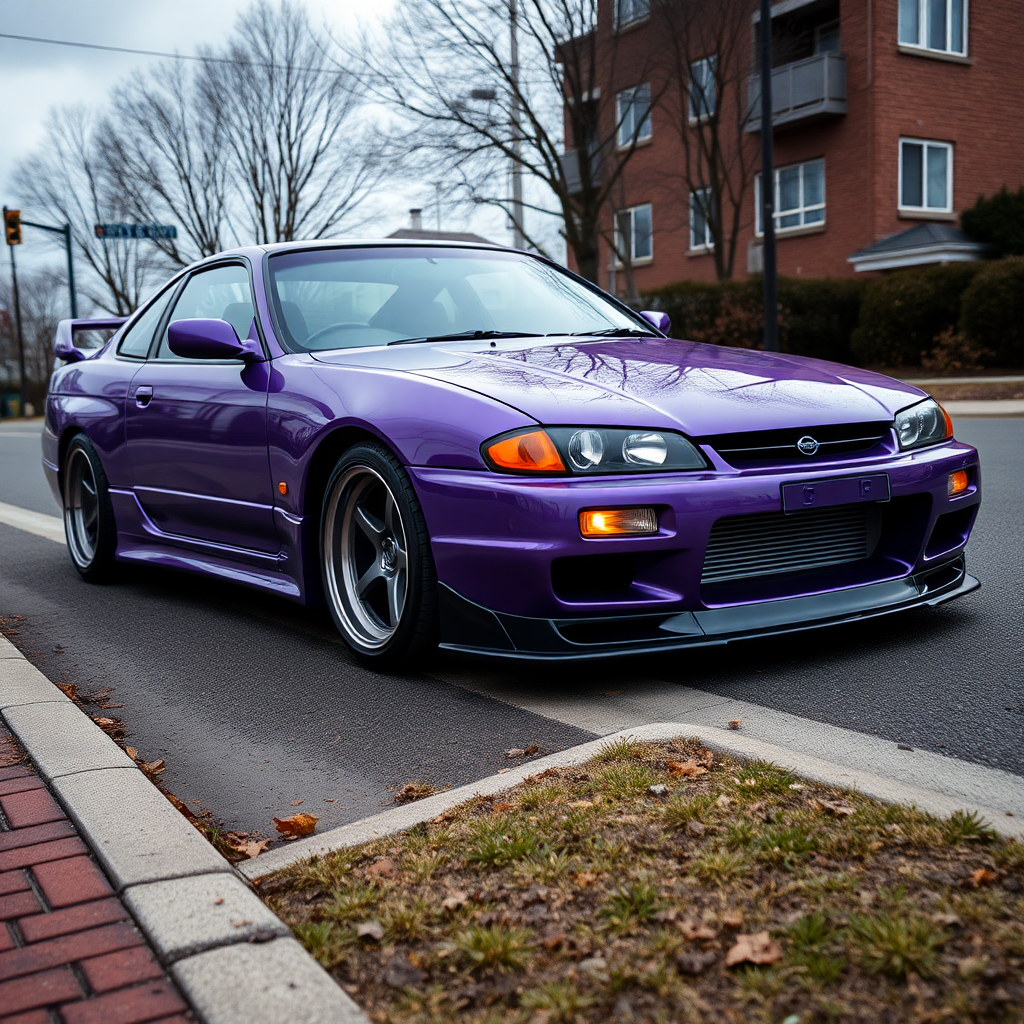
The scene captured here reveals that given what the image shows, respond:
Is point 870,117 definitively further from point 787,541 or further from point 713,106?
point 787,541

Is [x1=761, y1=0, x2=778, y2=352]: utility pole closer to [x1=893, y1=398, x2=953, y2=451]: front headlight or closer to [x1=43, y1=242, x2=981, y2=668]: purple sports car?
[x1=43, y1=242, x2=981, y2=668]: purple sports car

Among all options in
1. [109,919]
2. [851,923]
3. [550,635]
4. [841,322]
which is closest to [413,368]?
[550,635]

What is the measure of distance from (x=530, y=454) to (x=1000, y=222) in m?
23.9

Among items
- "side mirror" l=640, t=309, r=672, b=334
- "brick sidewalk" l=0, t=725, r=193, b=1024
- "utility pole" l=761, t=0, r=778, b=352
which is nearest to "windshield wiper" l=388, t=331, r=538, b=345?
"side mirror" l=640, t=309, r=672, b=334

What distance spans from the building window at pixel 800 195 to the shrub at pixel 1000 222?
3.06 metres

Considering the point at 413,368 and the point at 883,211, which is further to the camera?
the point at 883,211

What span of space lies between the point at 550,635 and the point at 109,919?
1.60 meters

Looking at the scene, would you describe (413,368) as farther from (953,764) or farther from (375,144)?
(375,144)

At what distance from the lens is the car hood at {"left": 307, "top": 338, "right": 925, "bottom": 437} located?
11.8 ft

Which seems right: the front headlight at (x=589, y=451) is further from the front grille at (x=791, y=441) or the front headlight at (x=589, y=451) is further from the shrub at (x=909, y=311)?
the shrub at (x=909, y=311)

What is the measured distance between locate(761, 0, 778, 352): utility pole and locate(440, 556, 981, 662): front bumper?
13.9 meters

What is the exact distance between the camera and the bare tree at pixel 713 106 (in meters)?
23.6

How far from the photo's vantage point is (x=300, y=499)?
429 centimetres

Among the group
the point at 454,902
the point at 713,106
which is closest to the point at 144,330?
the point at 454,902
